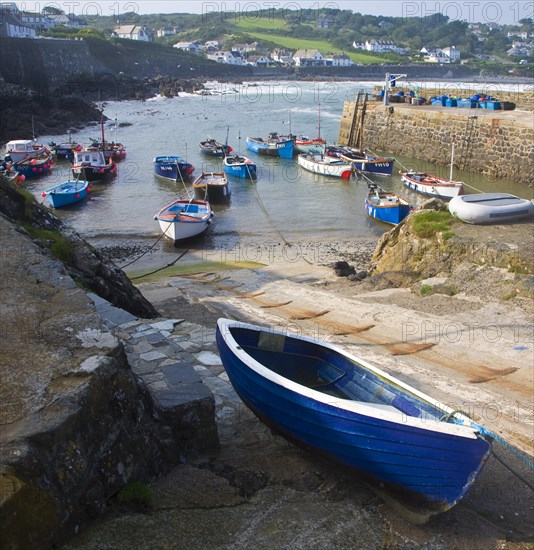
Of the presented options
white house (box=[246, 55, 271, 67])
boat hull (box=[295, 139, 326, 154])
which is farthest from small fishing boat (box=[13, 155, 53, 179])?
white house (box=[246, 55, 271, 67])

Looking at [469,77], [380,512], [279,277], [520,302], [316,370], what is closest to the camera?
[380,512]

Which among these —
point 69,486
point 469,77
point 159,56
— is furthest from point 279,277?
point 469,77

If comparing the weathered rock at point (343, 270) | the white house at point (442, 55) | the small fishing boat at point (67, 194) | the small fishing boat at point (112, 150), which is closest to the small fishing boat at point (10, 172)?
the small fishing boat at point (67, 194)

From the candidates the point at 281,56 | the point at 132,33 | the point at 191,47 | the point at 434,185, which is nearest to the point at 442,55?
the point at 281,56

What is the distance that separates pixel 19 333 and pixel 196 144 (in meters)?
40.9

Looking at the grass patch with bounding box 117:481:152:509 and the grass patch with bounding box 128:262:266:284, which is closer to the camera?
the grass patch with bounding box 117:481:152:509

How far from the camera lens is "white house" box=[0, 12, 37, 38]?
8119cm

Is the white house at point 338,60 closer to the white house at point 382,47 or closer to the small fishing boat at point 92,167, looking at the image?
the white house at point 382,47

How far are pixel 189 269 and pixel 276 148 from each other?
23.1 meters

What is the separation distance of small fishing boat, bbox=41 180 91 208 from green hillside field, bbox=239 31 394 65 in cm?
11480

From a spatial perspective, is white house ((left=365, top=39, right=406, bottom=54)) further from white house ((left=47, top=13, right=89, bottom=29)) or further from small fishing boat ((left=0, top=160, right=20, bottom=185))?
small fishing boat ((left=0, top=160, right=20, bottom=185))

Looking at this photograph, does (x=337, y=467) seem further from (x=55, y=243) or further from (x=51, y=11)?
(x=51, y=11)

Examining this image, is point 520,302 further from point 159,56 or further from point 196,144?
point 159,56

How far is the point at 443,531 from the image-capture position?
4797mm
